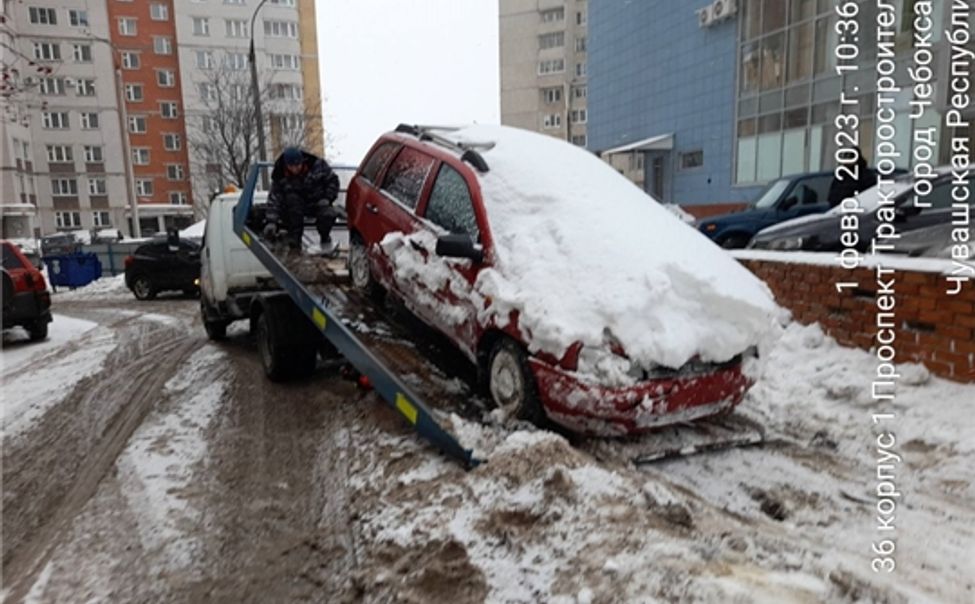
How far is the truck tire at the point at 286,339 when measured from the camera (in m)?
6.34

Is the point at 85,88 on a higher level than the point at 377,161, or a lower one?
higher

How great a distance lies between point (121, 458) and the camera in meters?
4.71

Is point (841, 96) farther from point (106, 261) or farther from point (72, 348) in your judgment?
point (106, 261)

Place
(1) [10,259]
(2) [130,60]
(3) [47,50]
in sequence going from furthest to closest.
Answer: (2) [130,60]
(3) [47,50]
(1) [10,259]

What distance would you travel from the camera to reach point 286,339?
20.9 feet

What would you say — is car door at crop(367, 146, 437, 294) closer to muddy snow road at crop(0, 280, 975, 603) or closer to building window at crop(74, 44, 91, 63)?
muddy snow road at crop(0, 280, 975, 603)

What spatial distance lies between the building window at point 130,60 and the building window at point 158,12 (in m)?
3.54

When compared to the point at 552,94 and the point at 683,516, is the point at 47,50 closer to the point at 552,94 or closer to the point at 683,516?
the point at 552,94

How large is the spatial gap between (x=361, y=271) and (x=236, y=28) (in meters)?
58.0

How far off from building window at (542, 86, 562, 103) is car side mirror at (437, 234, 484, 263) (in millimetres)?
65618

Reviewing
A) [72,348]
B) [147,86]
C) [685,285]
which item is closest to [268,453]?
[685,285]

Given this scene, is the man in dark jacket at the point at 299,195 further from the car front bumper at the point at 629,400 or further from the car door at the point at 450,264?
the car front bumper at the point at 629,400

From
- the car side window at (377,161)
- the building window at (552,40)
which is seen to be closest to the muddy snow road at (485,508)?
the car side window at (377,161)

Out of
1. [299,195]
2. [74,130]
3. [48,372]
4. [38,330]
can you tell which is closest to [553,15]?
[74,130]
